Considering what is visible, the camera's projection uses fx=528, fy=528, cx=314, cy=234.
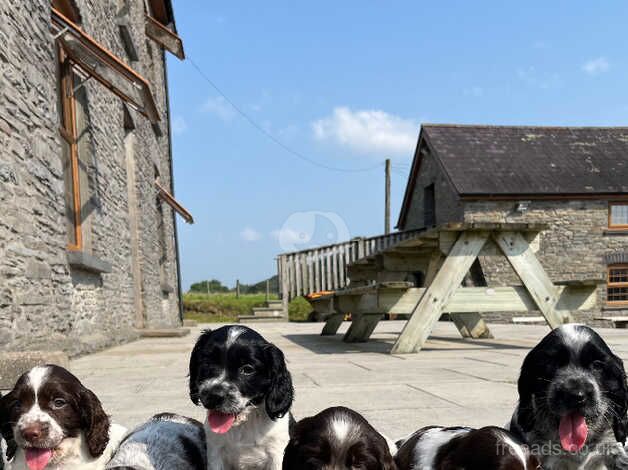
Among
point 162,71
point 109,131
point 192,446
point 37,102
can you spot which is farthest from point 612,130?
point 192,446

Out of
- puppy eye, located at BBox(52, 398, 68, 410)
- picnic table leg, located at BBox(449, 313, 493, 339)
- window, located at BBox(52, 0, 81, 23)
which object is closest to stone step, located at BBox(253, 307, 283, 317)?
picnic table leg, located at BBox(449, 313, 493, 339)

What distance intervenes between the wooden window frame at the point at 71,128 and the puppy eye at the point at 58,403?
22.5ft

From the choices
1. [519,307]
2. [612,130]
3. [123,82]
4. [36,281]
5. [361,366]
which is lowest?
[361,366]

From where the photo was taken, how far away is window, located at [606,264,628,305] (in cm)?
2300

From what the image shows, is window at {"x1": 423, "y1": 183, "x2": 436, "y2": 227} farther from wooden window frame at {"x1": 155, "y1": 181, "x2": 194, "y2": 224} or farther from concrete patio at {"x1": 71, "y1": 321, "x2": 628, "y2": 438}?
concrete patio at {"x1": 71, "y1": 321, "x2": 628, "y2": 438}

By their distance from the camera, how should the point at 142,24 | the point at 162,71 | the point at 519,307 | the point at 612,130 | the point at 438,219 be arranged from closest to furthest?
the point at 519,307
the point at 142,24
the point at 162,71
the point at 438,219
the point at 612,130

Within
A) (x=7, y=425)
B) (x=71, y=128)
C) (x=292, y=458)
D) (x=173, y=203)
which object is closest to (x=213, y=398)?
(x=292, y=458)

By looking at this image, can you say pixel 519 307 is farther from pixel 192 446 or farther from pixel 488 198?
pixel 488 198

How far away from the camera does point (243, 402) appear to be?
8.94 ft

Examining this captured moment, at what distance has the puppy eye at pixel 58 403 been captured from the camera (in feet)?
8.66

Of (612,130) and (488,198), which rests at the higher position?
(612,130)

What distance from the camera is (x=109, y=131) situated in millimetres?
11562

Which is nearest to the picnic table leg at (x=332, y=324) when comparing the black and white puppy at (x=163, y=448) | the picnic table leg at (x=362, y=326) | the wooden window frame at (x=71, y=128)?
the picnic table leg at (x=362, y=326)

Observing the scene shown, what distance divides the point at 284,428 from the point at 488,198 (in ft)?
67.7
